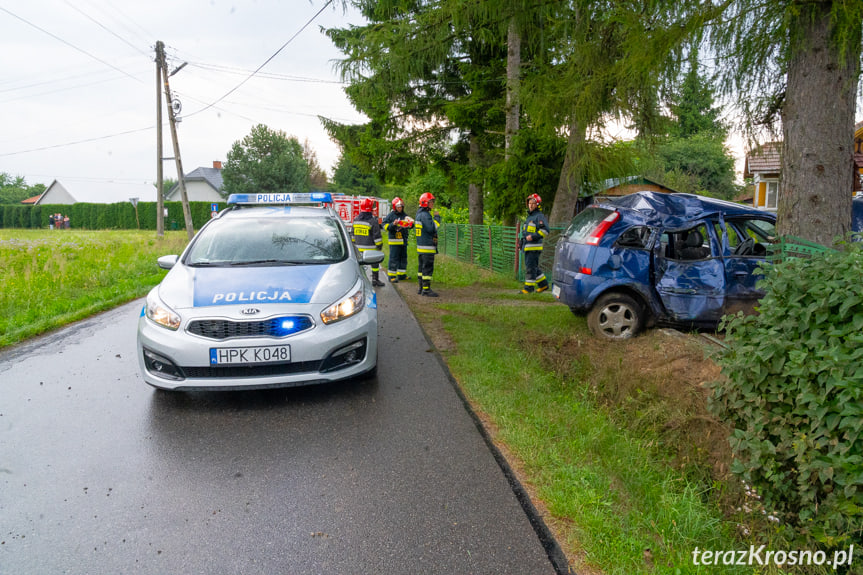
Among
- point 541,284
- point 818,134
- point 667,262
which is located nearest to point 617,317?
point 667,262

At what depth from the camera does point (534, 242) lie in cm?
1125

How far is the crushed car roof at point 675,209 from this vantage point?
6.77m

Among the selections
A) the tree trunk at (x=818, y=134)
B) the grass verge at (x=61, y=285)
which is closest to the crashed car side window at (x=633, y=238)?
the tree trunk at (x=818, y=134)

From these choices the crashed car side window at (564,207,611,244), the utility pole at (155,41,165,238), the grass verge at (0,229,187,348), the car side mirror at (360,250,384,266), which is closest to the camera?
the car side mirror at (360,250,384,266)

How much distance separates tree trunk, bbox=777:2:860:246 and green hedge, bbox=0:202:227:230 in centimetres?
5590

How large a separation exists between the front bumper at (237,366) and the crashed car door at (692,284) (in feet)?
13.1

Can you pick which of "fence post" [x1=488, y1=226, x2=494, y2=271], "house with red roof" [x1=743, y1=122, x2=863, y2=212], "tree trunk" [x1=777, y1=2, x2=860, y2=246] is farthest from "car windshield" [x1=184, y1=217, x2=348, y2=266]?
"fence post" [x1=488, y1=226, x2=494, y2=271]

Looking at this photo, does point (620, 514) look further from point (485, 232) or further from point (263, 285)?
point (485, 232)

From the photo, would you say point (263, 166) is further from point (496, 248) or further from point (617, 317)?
point (617, 317)

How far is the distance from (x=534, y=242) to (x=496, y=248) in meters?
3.73

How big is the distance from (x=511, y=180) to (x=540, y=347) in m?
8.56

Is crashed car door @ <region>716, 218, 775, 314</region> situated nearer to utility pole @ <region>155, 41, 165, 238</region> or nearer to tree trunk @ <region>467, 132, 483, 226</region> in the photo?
tree trunk @ <region>467, 132, 483, 226</region>

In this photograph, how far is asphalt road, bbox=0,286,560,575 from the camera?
2.71m

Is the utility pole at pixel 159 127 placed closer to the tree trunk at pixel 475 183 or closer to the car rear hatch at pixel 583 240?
the tree trunk at pixel 475 183
